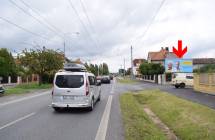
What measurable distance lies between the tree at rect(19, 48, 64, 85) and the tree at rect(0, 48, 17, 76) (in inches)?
501

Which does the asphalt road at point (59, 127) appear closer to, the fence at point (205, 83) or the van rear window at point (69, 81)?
the van rear window at point (69, 81)

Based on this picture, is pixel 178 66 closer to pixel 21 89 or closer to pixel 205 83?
pixel 205 83

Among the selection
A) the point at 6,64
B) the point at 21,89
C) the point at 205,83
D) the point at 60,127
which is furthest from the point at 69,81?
the point at 6,64

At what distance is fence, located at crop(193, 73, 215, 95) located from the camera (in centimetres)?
2807

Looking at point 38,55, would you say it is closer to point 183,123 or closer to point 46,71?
point 46,71

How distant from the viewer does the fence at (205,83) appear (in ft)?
92.1

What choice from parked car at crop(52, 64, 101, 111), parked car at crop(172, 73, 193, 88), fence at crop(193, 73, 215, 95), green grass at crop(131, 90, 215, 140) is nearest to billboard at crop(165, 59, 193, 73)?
parked car at crop(172, 73, 193, 88)

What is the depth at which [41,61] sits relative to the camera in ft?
154

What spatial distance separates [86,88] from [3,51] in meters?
50.4

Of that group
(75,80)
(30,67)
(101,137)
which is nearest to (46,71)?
(30,67)

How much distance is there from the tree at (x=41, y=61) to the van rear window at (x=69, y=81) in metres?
32.2

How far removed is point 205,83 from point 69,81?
19.0 m

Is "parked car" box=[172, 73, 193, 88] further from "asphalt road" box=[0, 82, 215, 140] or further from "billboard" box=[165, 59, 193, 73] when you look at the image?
"asphalt road" box=[0, 82, 215, 140]

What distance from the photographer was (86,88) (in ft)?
49.0
